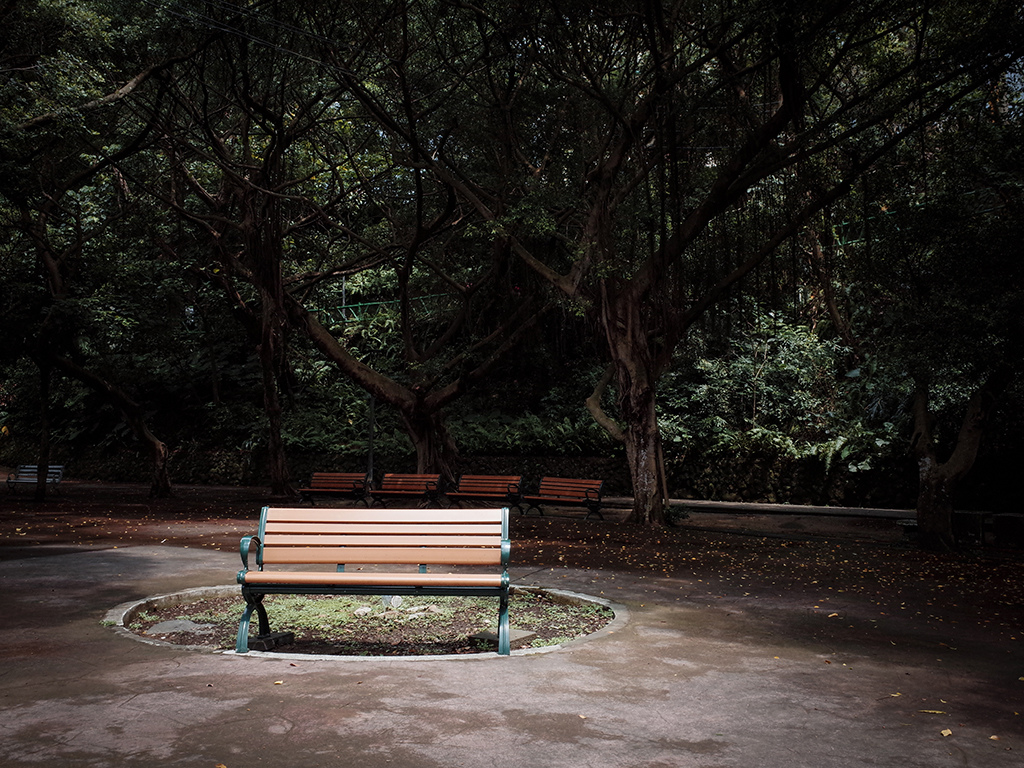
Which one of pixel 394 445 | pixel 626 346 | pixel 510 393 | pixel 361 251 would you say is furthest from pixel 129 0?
pixel 510 393

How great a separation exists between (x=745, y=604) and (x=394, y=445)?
736 inches

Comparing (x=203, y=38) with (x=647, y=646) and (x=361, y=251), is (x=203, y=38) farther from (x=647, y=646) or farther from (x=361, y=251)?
(x=647, y=646)

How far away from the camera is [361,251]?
2312cm

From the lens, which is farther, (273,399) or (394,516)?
(273,399)

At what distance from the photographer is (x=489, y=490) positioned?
1839cm

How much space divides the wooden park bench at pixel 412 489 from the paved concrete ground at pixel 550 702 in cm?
1167

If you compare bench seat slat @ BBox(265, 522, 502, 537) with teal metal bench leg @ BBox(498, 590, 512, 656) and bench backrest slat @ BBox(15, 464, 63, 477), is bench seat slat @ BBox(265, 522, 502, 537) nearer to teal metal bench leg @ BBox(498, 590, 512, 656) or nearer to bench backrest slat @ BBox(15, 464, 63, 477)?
teal metal bench leg @ BBox(498, 590, 512, 656)

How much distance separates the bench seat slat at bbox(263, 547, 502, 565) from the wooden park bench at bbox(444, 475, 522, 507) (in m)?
11.9

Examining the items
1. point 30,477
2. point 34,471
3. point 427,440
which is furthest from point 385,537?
point 34,471

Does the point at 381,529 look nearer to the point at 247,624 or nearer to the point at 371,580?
the point at 371,580

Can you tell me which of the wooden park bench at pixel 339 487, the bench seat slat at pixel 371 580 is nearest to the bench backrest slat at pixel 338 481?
the wooden park bench at pixel 339 487

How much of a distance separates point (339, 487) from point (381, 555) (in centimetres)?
1405

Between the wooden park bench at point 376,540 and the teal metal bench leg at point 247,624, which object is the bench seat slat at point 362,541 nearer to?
the wooden park bench at point 376,540

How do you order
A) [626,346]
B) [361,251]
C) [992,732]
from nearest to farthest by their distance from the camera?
[992,732]
[626,346]
[361,251]
